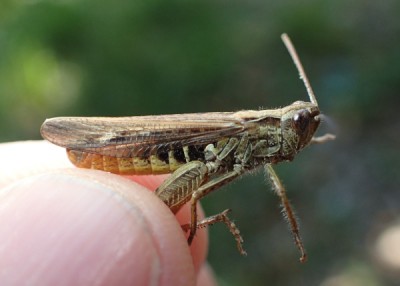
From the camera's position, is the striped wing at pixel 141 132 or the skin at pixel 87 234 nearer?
the skin at pixel 87 234

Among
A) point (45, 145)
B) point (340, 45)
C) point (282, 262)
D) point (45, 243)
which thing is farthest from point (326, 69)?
point (45, 243)

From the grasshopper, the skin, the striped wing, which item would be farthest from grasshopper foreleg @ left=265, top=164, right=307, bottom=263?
the skin

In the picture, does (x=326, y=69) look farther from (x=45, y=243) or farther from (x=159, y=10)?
(x=45, y=243)

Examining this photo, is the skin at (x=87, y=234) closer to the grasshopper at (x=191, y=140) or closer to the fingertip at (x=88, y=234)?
the fingertip at (x=88, y=234)

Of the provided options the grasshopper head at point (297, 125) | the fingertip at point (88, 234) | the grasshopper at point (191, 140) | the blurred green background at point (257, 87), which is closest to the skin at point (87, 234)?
the fingertip at point (88, 234)

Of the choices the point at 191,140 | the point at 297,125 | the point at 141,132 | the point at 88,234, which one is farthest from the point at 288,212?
the point at 88,234

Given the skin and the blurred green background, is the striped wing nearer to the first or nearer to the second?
the skin
